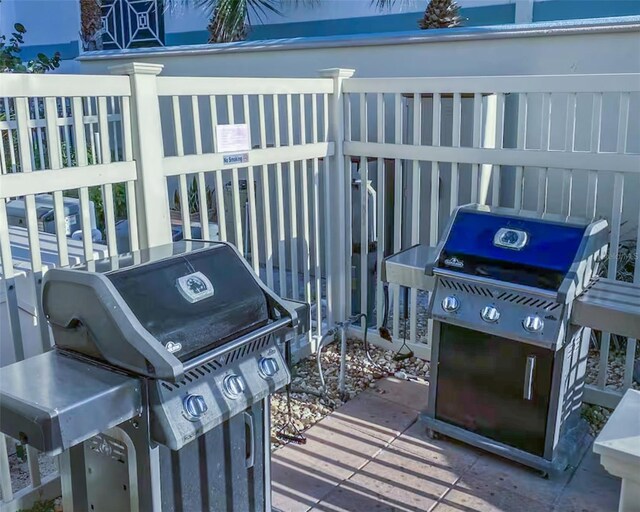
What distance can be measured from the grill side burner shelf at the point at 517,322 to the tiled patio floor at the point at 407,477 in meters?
0.10

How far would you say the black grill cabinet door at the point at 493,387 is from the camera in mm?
2727

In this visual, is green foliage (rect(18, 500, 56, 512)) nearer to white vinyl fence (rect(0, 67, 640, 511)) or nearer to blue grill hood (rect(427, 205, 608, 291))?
white vinyl fence (rect(0, 67, 640, 511))

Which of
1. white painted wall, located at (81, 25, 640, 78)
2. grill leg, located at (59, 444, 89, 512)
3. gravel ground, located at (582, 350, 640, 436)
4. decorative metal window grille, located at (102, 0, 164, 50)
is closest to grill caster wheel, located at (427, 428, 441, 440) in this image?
gravel ground, located at (582, 350, 640, 436)

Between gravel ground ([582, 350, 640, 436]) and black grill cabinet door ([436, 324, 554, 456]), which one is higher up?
black grill cabinet door ([436, 324, 554, 456])

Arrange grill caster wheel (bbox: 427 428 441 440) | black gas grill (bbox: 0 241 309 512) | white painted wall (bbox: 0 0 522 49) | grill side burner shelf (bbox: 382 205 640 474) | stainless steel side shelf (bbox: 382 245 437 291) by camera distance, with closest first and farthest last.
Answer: black gas grill (bbox: 0 241 309 512) → grill side burner shelf (bbox: 382 205 640 474) → stainless steel side shelf (bbox: 382 245 437 291) → grill caster wheel (bbox: 427 428 441 440) → white painted wall (bbox: 0 0 522 49)

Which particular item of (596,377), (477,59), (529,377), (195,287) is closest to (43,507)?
(195,287)

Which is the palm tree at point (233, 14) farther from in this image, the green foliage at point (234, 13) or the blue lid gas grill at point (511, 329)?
the blue lid gas grill at point (511, 329)

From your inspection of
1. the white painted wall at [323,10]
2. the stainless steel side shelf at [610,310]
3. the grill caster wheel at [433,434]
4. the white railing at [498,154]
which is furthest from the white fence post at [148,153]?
the white painted wall at [323,10]

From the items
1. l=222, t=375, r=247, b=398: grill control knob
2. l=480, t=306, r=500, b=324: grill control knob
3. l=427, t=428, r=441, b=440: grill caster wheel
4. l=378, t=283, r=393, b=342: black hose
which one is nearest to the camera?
l=222, t=375, r=247, b=398: grill control knob

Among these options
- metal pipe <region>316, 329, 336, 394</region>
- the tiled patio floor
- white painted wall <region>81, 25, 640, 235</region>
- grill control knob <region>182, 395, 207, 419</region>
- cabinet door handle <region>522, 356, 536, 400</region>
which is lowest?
the tiled patio floor

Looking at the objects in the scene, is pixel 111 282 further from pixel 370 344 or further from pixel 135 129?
pixel 370 344

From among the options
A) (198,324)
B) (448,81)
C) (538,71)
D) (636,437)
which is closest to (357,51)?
(538,71)

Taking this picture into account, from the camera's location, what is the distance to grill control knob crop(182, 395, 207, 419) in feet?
6.09

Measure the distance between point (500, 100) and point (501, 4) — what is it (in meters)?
4.06
